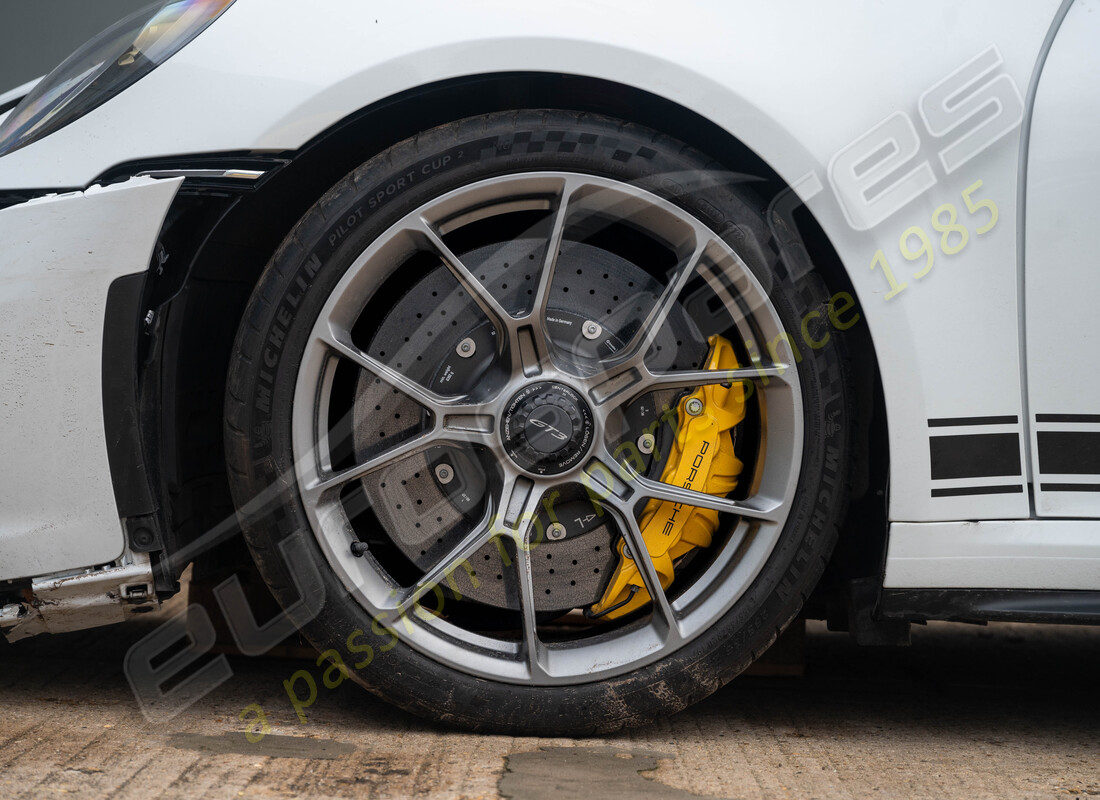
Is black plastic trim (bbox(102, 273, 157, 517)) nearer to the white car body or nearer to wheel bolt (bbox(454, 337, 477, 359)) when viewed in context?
the white car body

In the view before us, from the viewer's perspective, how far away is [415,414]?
150 cm

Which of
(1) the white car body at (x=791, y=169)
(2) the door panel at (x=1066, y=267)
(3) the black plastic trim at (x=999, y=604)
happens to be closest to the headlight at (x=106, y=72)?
(1) the white car body at (x=791, y=169)

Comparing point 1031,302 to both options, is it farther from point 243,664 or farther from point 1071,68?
point 243,664

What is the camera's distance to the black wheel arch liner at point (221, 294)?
135 centimetres

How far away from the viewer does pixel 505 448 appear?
1414 millimetres

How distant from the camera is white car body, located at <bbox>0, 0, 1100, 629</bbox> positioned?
51.7 inches

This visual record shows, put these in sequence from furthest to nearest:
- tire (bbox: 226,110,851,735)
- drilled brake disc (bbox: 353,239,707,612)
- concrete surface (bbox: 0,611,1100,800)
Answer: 1. drilled brake disc (bbox: 353,239,707,612)
2. tire (bbox: 226,110,851,735)
3. concrete surface (bbox: 0,611,1100,800)

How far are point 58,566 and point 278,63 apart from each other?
2.95 ft

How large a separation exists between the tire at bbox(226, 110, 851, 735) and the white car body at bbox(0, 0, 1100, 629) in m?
0.11

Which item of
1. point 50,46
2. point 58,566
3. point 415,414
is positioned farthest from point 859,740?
point 50,46

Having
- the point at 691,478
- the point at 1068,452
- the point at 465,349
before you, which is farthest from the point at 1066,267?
Answer: the point at 465,349

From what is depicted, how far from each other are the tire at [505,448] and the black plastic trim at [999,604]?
16 centimetres

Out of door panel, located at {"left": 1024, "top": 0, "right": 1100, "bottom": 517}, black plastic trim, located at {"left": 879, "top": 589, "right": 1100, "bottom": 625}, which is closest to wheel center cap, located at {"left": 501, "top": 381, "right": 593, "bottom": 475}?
black plastic trim, located at {"left": 879, "top": 589, "right": 1100, "bottom": 625}

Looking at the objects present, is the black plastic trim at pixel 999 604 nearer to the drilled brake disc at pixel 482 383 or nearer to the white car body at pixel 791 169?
the white car body at pixel 791 169
